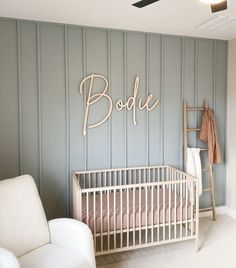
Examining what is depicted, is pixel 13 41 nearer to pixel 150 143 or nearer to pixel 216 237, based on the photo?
pixel 150 143

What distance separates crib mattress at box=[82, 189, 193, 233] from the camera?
272 centimetres

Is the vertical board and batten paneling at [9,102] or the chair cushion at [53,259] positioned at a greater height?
the vertical board and batten paneling at [9,102]

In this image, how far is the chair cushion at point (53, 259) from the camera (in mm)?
2027

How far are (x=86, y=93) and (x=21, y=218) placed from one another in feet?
5.24

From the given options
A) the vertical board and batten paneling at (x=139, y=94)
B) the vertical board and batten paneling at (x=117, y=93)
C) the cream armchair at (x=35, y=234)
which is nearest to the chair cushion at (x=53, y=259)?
the cream armchair at (x=35, y=234)

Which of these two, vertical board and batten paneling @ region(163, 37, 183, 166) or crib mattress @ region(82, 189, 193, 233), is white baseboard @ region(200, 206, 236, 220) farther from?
crib mattress @ region(82, 189, 193, 233)

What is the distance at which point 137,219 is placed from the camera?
2812mm

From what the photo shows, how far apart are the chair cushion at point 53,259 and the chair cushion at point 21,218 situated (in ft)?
0.28

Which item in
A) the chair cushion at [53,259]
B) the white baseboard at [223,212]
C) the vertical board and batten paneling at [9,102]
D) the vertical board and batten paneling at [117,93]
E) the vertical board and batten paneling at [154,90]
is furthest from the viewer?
the white baseboard at [223,212]

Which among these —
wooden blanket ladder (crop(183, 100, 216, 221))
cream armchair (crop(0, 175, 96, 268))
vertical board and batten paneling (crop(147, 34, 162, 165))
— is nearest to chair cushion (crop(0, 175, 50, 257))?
cream armchair (crop(0, 175, 96, 268))

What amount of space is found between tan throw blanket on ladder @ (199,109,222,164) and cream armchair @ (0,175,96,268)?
2.13m

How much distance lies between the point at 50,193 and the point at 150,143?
4.51 feet

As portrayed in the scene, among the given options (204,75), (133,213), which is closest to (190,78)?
(204,75)

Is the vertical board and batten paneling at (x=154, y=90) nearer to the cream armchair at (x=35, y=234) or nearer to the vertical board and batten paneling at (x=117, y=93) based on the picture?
the vertical board and batten paneling at (x=117, y=93)
